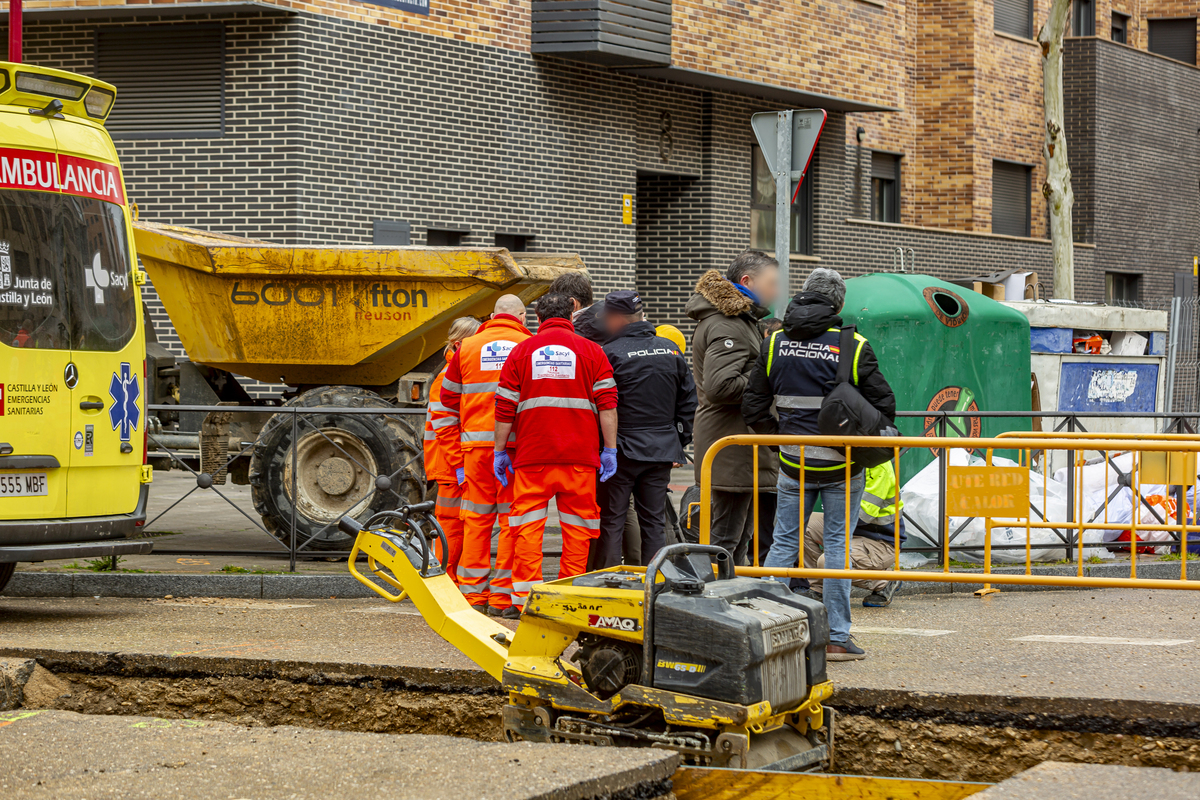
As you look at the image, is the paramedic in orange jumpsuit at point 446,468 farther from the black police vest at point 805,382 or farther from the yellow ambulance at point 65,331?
the black police vest at point 805,382

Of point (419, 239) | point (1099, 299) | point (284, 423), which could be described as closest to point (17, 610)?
point (284, 423)

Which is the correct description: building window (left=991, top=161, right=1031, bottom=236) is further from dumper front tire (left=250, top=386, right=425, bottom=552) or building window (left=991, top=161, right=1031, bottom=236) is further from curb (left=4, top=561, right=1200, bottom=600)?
dumper front tire (left=250, top=386, right=425, bottom=552)

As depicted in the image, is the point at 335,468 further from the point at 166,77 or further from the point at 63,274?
the point at 166,77

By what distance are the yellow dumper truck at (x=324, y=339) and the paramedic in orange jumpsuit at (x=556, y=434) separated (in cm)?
233

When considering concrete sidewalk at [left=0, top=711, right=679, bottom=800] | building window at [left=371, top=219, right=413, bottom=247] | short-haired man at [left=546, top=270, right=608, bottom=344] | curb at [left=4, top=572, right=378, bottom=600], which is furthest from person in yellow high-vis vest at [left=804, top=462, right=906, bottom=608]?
building window at [left=371, top=219, right=413, bottom=247]

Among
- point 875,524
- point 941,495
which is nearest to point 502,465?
point 875,524

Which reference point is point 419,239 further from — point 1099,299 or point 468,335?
point 1099,299

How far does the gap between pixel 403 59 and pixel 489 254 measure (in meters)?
6.13

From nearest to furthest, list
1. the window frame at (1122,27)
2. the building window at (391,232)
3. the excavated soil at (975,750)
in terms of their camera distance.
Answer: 1. the excavated soil at (975,750)
2. the building window at (391,232)
3. the window frame at (1122,27)

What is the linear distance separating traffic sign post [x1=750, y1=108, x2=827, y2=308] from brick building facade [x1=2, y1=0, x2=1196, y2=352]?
6.32 metres

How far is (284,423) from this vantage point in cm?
936

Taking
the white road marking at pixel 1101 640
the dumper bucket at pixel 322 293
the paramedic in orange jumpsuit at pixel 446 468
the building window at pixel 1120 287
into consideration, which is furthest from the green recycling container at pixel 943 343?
the building window at pixel 1120 287

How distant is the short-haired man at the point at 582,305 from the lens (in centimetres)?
758

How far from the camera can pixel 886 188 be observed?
80.3ft
